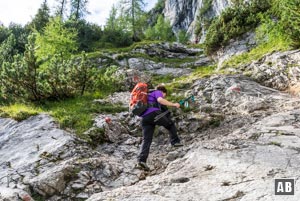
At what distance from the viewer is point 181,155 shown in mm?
8914

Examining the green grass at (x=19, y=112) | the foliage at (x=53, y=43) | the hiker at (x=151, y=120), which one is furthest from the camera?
the foliage at (x=53, y=43)

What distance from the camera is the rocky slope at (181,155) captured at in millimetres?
6496

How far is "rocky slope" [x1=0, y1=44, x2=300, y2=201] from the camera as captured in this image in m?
6.50

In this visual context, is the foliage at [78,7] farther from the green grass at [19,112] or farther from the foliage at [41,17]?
the green grass at [19,112]

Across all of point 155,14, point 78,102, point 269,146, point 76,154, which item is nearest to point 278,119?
point 269,146

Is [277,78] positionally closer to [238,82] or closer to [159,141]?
[238,82]

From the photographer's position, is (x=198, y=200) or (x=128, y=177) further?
(x=128, y=177)

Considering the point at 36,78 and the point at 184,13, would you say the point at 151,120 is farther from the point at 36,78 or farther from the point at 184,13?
the point at 184,13

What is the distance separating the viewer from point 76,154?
9.42 m

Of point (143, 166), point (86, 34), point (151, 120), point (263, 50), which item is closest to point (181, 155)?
point (143, 166)

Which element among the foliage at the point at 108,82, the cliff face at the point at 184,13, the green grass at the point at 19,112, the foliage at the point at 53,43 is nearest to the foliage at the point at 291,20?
the foliage at the point at 108,82

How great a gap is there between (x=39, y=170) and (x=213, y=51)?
21020 millimetres

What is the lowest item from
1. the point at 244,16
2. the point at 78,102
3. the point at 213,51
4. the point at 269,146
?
the point at 269,146

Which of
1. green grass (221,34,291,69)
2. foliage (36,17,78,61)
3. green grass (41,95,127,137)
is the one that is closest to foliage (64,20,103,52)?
foliage (36,17,78,61)
